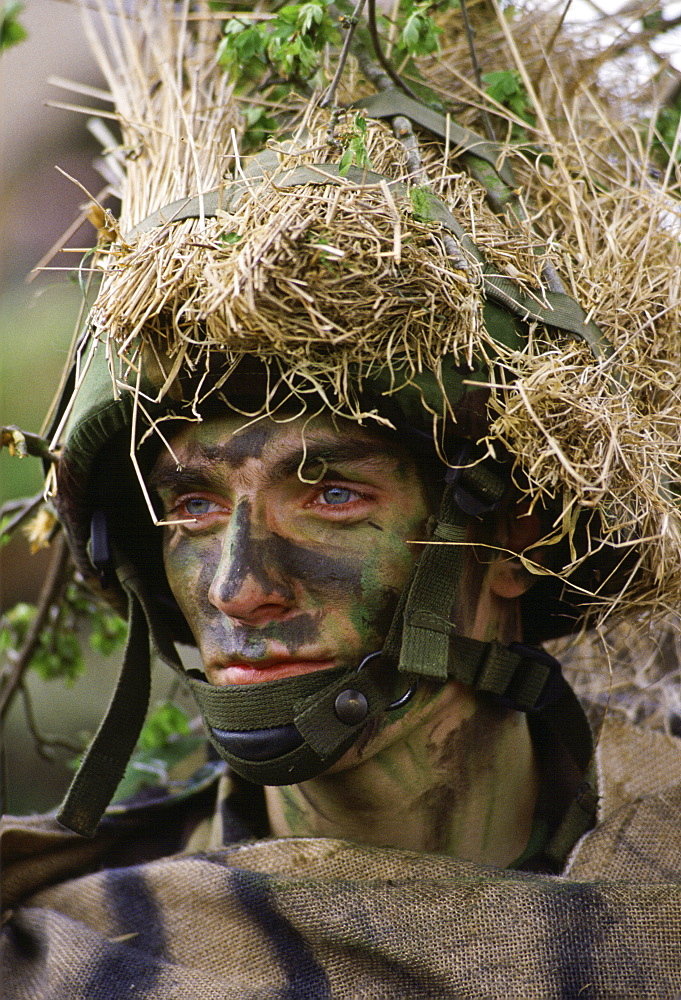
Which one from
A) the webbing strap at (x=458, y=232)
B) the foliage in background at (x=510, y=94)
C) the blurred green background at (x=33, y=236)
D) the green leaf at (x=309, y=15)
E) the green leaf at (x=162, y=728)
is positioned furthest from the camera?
the blurred green background at (x=33, y=236)

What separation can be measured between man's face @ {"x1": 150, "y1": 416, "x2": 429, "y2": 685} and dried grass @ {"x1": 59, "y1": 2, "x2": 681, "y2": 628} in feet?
0.41

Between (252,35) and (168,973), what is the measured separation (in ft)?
7.04

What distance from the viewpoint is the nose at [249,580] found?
1.94m

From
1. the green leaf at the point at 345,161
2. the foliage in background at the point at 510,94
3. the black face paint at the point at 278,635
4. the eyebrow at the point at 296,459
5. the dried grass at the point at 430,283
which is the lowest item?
the black face paint at the point at 278,635

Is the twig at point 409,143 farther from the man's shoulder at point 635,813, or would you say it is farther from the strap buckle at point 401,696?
the man's shoulder at point 635,813

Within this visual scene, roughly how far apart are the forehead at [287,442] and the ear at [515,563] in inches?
13.2

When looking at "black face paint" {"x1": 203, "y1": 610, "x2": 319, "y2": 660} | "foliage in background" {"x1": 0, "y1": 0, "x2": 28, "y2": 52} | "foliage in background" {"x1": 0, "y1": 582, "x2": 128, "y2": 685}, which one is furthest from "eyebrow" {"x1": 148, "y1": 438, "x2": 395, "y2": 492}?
"foliage in background" {"x1": 0, "y1": 0, "x2": 28, "y2": 52}

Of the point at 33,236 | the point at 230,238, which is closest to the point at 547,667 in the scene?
the point at 230,238

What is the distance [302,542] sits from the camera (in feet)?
6.58

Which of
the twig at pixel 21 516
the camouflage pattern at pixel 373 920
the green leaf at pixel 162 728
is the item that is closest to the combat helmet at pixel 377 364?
the camouflage pattern at pixel 373 920

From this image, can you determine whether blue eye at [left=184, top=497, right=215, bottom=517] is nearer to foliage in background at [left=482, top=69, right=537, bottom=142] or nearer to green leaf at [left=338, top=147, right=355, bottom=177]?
green leaf at [left=338, top=147, right=355, bottom=177]

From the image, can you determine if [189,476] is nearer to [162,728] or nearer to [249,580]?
[249,580]

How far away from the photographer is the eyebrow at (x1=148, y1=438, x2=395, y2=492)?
6.52 ft

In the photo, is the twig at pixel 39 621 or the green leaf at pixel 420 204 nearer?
the green leaf at pixel 420 204
